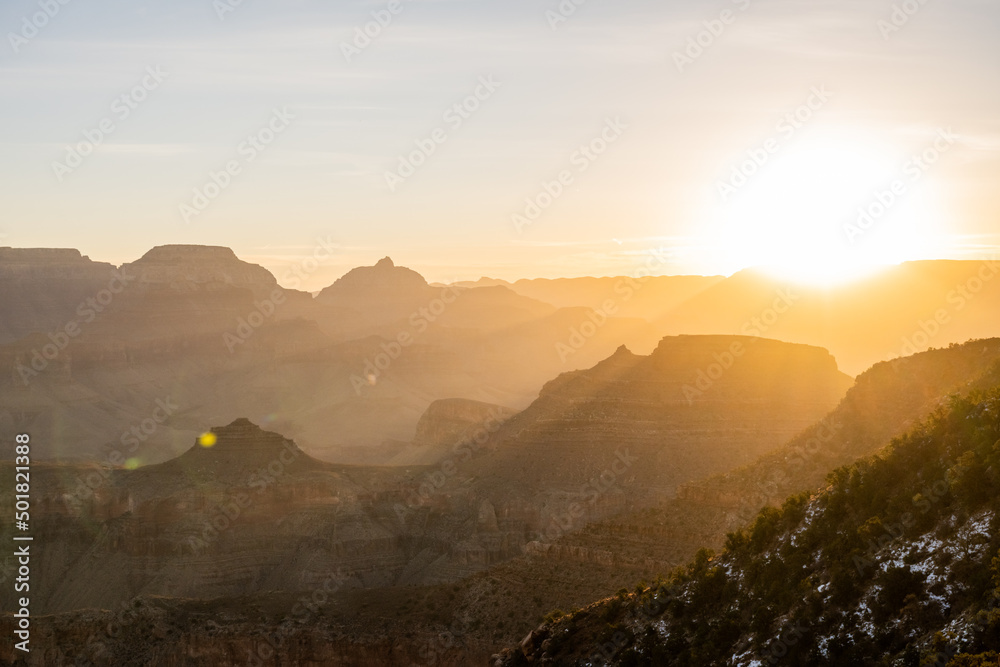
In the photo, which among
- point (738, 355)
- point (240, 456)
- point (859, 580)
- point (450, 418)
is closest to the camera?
point (859, 580)

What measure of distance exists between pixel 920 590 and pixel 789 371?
72023 millimetres

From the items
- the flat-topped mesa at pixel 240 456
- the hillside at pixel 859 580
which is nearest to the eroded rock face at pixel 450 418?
the flat-topped mesa at pixel 240 456

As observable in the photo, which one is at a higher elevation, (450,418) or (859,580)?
(450,418)

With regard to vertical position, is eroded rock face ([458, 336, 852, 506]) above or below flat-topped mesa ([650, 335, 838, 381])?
below

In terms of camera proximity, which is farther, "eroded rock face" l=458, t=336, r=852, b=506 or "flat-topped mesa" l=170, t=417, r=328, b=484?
"flat-topped mesa" l=170, t=417, r=328, b=484

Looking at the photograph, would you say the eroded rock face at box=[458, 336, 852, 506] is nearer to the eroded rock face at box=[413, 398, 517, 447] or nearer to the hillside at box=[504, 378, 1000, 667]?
the eroded rock face at box=[413, 398, 517, 447]

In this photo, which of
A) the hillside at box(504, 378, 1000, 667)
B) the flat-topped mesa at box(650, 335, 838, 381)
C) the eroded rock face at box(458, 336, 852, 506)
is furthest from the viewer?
the flat-topped mesa at box(650, 335, 838, 381)

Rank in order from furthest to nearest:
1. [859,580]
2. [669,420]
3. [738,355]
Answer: [738,355] → [669,420] → [859,580]

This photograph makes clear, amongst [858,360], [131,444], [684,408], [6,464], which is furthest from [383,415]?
[684,408]

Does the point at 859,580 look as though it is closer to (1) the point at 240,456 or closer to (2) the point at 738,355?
(2) the point at 738,355

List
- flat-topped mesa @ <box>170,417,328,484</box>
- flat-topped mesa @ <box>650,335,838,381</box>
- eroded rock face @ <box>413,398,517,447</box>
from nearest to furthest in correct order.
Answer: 1. flat-topped mesa @ <box>650,335,838,381</box>
2. flat-topped mesa @ <box>170,417,328,484</box>
3. eroded rock face @ <box>413,398,517,447</box>

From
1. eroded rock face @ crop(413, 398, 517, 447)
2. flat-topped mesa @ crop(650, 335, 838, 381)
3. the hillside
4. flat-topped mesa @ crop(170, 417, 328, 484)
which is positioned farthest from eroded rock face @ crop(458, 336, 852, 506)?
the hillside

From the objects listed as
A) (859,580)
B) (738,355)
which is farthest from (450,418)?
(859,580)

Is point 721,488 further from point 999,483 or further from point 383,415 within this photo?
point 383,415
